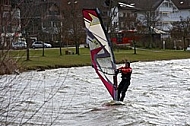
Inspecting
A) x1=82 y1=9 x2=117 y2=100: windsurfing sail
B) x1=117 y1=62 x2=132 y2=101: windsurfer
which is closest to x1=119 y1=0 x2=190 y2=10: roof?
x1=82 y1=9 x2=117 y2=100: windsurfing sail

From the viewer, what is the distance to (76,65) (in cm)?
3956

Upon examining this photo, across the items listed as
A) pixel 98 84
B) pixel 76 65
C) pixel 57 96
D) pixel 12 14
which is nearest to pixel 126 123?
pixel 57 96

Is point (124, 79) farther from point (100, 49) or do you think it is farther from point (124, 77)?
point (100, 49)

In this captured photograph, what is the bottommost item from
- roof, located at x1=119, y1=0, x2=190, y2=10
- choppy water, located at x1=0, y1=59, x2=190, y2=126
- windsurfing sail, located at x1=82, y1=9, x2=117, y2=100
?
choppy water, located at x1=0, y1=59, x2=190, y2=126

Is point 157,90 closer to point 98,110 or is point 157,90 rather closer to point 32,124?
point 98,110

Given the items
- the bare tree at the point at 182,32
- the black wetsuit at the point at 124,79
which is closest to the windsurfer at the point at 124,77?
the black wetsuit at the point at 124,79

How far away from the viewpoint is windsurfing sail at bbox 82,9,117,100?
16750mm

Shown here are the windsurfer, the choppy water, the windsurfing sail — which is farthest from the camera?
the windsurfing sail

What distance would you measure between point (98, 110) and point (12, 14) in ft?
31.3

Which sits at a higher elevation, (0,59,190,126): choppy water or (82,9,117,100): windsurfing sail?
(82,9,117,100): windsurfing sail

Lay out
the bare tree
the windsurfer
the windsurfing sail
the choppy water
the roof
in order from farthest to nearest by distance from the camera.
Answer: the roof
the bare tree
the windsurfing sail
the windsurfer
the choppy water

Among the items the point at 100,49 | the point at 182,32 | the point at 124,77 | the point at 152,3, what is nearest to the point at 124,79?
the point at 124,77

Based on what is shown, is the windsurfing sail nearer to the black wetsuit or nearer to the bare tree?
the black wetsuit

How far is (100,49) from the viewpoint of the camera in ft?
55.9
